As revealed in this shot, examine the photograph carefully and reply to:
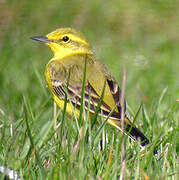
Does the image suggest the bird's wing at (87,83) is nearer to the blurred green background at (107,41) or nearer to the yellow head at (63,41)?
the yellow head at (63,41)

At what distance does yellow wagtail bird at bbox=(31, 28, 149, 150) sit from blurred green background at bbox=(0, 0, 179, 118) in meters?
0.65

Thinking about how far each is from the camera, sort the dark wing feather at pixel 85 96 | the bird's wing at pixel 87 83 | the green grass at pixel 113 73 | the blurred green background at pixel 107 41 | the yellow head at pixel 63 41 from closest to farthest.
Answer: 1. the green grass at pixel 113 73
2. the dark wing feather at pixel 85 96
3. the bird's wing at pixel 87 83
4. the yellow head at pixel 63 41
5. the blurred green background at pixel 107 41

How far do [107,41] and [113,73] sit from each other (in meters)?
1.62

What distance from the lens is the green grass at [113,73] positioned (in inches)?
137

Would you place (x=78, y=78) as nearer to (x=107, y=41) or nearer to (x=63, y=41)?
(x=63, y=41)

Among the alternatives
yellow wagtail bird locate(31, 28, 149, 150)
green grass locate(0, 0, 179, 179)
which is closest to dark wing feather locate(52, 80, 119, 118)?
yellow wagtail bird locate(31, 28, 149, 150)

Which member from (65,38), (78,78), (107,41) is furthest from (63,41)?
(107,41)

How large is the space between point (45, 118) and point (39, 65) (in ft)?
8.76

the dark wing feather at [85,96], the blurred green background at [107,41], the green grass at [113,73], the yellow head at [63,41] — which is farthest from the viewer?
the blurred green background at [107,41]

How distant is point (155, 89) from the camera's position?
743 centimetres

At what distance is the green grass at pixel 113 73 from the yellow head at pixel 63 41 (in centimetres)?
54

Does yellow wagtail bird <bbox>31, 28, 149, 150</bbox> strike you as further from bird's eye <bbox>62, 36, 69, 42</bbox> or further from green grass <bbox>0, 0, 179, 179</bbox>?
green grass <bbox>0, 0, 179, 179</bbox>

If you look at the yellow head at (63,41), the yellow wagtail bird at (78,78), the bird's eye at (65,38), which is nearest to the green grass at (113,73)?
the yellow wagtail bird at (78,78)

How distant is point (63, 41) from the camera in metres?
6.01
